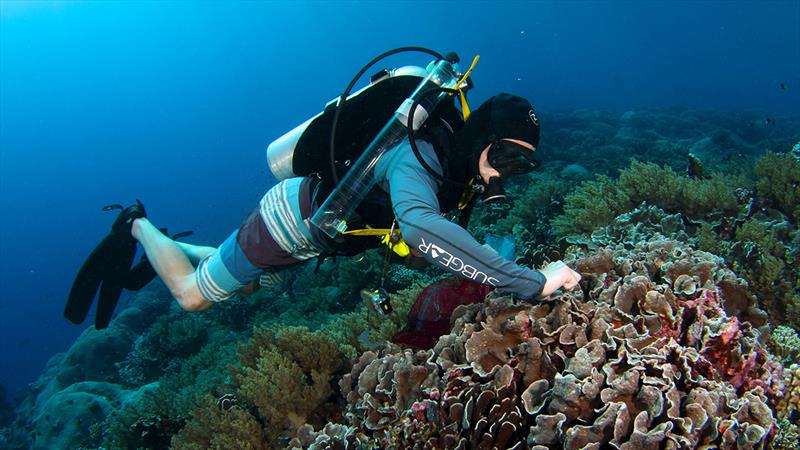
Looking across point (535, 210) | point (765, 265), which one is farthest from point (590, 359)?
point (535, 210)

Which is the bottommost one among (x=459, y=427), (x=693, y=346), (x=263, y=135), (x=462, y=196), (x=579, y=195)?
(x=459, y=427)

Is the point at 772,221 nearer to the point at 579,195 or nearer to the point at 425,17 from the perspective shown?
the point at 579,195

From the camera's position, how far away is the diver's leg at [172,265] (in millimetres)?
5008

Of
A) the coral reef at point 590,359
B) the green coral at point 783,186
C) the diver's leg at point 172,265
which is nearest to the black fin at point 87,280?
the diver's leg at point 172,265

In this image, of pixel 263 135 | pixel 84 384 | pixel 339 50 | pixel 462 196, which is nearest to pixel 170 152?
pixel 263 135

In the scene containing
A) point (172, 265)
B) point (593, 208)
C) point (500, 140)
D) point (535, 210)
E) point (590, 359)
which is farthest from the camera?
point (535, 210)

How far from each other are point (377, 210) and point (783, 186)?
5968mm

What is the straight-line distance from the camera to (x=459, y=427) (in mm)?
2512

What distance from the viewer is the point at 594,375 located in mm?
2203

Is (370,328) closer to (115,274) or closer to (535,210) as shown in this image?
(115,274)

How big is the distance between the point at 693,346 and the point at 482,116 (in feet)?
6.79

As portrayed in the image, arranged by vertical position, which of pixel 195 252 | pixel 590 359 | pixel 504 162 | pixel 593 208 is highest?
pixel 593 208

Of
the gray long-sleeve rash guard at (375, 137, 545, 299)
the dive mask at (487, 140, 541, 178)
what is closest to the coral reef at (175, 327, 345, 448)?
the gray long-sleeve rash guard at (375, 137, 545, 299)

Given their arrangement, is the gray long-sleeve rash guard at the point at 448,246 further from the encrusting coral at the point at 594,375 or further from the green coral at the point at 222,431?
the green coral at the point at 222,431
